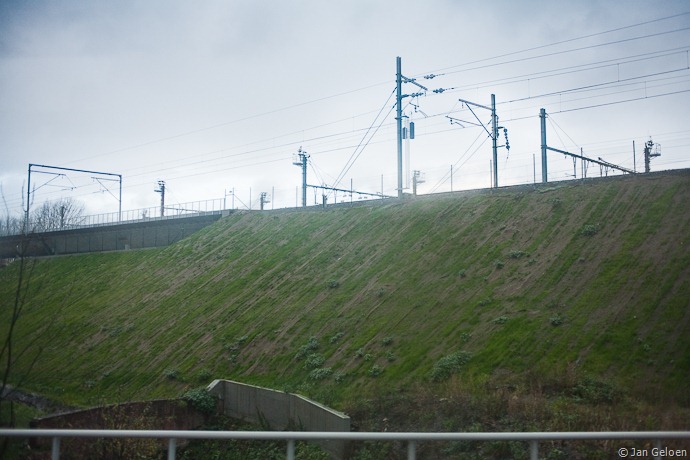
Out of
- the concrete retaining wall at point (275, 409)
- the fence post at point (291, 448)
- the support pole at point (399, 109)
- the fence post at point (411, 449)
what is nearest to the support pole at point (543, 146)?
the support pole at point (399, 109)

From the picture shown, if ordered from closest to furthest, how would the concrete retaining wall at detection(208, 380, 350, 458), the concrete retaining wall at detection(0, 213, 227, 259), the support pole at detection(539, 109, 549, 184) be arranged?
1. the concrete retaining wall at detection(208, 380, 350, 458)
2. the support pole at detection(539, 109, 549, 184)
3. the concrete retaining wall at detection(0, 213, 227, 259)

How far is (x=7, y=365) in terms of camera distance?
26.8 feet

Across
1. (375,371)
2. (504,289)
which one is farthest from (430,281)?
(375,371)

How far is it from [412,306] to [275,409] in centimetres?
636

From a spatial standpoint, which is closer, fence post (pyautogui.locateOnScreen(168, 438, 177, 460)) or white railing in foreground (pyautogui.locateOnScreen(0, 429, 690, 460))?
white railing in foreground (pyautogui.locateOnScreen(0, 429, 690, 460))

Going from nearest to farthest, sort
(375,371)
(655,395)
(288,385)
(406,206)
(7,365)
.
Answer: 1. (7,365)
2. (655,395)
3. (375,371)
4. (288,385)
5. (406,206)

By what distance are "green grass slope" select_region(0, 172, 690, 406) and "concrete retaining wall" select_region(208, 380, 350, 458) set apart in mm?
1158

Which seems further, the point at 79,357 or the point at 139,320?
the point at 139,320

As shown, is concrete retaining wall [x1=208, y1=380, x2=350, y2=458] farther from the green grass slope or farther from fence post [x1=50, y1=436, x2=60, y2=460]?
fence post [x1=50, y1=436, x2=60, y2=460]

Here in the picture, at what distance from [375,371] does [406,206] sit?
13.2 meters

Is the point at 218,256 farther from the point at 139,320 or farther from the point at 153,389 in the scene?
the point at 153,389

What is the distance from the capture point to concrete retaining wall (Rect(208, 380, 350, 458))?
48.2 feet

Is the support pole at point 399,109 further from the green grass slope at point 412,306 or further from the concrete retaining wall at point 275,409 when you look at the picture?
the concrete retaining wall at point 275,409

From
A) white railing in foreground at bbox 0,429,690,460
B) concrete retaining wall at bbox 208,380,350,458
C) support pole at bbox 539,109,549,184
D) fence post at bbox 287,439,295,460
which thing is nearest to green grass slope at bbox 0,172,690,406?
concrete retaining wall at bbox 208,380,350,458
